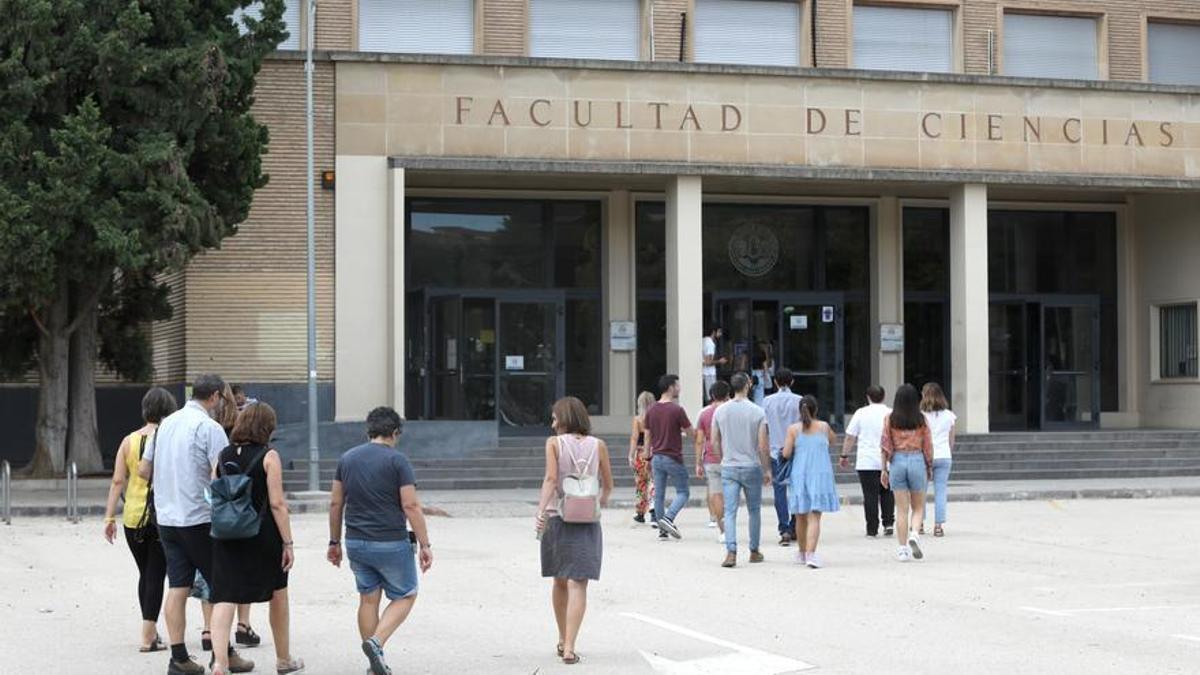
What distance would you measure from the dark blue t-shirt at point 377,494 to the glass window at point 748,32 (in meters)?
22.7

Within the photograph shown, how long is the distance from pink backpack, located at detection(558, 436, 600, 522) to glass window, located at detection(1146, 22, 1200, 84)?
87.0ft

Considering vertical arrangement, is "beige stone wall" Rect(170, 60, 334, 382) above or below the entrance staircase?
above

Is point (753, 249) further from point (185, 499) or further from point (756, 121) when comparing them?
point (185, 499)

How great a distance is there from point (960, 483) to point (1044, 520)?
19.0 feet

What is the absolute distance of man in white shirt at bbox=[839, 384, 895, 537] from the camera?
58.9 ft

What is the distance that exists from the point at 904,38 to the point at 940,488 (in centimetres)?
1589

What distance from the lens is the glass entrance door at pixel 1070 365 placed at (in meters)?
33.4

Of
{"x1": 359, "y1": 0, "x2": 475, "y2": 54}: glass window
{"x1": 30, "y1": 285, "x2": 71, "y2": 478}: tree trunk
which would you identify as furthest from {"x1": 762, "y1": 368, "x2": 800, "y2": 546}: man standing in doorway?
{"x1": 359, "y1": 0, "x2": 475, "y2": 54}: glass window

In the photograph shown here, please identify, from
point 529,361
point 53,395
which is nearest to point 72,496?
point 53,395

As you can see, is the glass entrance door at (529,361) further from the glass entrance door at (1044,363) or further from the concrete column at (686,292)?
the glass entrance door at (1044,363)

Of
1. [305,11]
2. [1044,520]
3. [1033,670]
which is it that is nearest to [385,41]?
[305,11]

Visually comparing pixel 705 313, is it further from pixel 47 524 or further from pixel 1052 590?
pixel 1052 590

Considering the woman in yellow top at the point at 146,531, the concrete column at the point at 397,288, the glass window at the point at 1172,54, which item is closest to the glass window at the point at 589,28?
the concrete column at the point at 397,288

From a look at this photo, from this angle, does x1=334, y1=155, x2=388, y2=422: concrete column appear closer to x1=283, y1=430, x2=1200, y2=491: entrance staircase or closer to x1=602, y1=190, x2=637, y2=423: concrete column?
x1=283, y1=430, x2=1200, y2=491: entrance staircase
